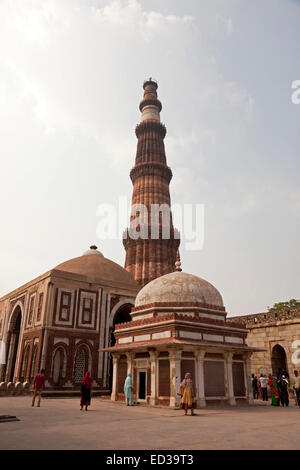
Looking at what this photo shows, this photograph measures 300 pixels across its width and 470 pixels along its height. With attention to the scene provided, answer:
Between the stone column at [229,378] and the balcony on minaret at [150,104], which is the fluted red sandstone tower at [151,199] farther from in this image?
the stone column at [229,378]

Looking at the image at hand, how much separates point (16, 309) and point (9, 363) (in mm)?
4006

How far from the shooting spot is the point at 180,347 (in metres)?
13.3

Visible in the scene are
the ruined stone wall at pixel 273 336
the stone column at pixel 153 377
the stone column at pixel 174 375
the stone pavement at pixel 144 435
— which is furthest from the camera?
the ruined stone wall at pixel 273 336

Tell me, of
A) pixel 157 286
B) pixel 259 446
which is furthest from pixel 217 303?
pixel 259 446

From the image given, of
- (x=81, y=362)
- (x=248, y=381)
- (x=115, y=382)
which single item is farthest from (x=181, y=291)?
(x=81, y=362)

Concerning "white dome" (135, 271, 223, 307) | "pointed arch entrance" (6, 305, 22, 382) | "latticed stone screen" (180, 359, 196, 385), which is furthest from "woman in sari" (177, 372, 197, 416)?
"pointed arch entrance" (6, 305, 22, 382)

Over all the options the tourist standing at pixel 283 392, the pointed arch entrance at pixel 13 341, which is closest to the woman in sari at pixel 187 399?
the tourist standing at pixel 283 392

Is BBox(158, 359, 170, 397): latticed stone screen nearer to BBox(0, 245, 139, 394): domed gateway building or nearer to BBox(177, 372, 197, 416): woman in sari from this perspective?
BBox(177, 372, 197, 416): woman in sari

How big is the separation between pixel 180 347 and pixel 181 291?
3.77m

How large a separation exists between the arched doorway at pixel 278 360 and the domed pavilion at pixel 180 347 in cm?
600

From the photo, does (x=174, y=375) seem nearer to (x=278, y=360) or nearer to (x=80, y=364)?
(x=278, y=360)

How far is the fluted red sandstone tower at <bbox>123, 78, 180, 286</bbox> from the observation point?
36.7 m

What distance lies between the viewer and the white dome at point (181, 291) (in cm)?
1659
